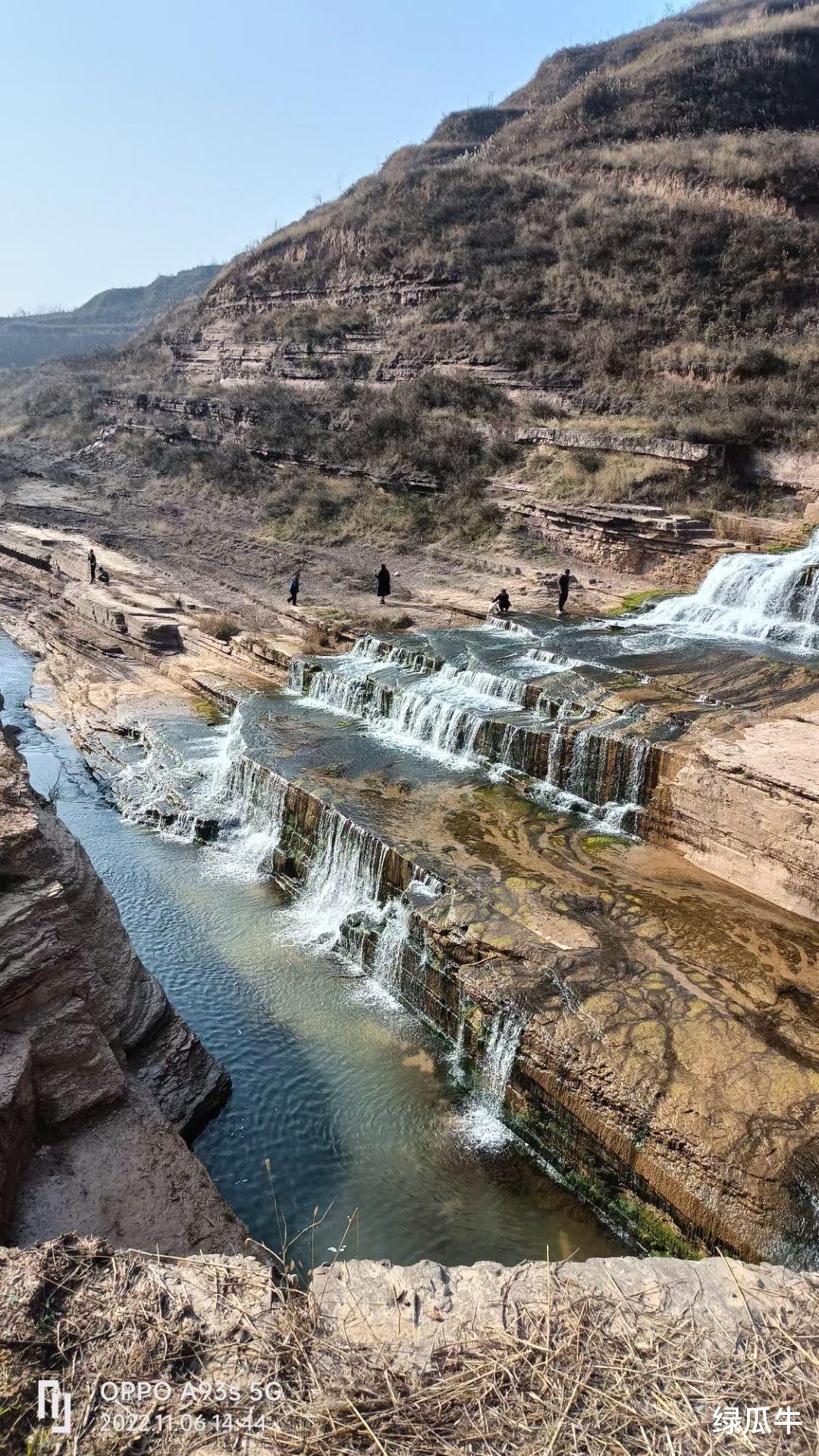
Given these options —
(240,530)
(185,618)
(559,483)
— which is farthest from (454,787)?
(240,530)

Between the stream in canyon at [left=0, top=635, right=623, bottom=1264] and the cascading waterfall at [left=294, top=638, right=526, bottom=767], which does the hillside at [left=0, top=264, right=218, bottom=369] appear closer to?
the cascading waterfall at [left=294, top=638, right=526, bottom=767]

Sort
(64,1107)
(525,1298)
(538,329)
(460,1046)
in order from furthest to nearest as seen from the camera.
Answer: (538,329) → (460,1046) → (64,1107) → (525,1298)

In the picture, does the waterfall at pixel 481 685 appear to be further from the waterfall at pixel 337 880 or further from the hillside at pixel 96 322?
the hillside at pixel 96 322

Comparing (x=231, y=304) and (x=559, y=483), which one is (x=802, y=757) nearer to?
(x=559, y=483)

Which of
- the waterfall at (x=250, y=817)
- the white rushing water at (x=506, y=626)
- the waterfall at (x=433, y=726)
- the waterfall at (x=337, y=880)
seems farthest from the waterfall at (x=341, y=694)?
the waterfall at (x=337, y=880)

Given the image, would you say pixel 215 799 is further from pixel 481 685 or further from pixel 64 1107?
pixel 64 1107

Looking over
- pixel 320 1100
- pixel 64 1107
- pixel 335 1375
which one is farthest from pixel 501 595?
pixel 335 1375

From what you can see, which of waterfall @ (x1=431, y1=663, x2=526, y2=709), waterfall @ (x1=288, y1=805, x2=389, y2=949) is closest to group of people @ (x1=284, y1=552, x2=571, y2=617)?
waterfall @ (x1=431, y1=663, x2=526, y2=709)
